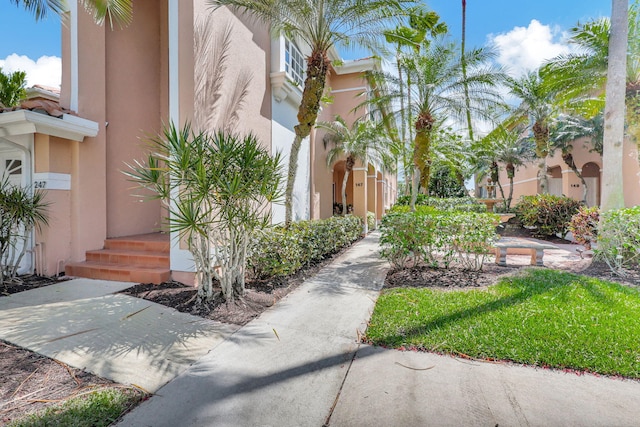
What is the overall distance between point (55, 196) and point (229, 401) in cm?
687

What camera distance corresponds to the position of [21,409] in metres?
2.56

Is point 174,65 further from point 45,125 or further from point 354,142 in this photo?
point 354,142

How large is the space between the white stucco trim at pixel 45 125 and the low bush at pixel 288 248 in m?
4.98

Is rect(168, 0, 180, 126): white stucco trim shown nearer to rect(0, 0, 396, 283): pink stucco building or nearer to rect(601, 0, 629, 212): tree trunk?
rect(0, 0, 396, 283): pink stucco building

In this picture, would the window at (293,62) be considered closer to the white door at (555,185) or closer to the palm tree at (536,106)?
the palm tree at (536,106)

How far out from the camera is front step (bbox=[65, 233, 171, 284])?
6.26 m

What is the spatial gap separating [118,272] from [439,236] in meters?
7.12

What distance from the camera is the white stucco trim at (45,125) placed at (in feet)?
19.3

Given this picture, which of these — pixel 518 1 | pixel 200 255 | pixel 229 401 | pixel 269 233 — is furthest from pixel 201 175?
pixel 518 1

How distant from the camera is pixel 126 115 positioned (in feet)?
28.0

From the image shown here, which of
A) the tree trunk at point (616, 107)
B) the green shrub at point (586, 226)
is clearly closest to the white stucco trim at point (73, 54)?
the tree trunk at point (616, 107)

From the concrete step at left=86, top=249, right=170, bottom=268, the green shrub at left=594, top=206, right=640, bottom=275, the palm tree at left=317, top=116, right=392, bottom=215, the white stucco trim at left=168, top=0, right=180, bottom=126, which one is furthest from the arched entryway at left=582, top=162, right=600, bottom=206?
the concrete step at left=86, top=249, right=170, bottom=268

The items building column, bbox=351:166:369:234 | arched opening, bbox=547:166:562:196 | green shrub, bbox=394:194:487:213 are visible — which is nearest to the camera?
building column, bbox=351:166:369:234

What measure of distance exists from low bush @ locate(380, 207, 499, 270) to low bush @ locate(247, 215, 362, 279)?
78.0 inches
